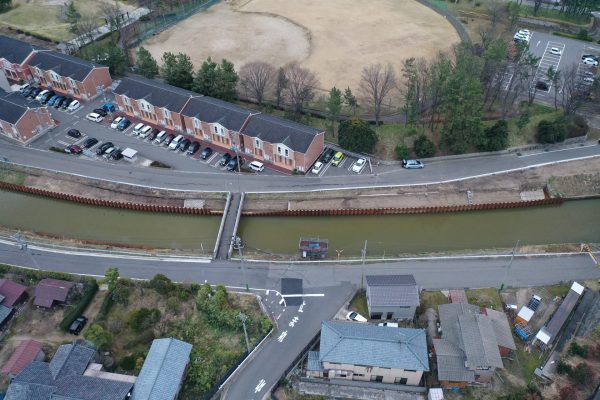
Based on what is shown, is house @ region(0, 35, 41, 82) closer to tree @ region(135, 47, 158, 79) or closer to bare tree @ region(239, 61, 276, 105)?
tree @ region(135, 47, 158, 79)

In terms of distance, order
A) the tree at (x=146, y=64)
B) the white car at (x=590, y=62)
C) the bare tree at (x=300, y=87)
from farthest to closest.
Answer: the white car at (x=590, y=62)
the tree at (x=146, y=64)
the bare tree at (x=300, y=87)

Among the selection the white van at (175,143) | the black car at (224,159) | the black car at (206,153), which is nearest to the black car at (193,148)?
the black car at (206,153)

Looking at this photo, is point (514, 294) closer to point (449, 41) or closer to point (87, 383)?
Answer: point (87, 383)

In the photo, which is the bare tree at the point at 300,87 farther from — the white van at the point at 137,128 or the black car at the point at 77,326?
the black car at the point at 77,326

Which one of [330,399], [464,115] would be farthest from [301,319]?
[464,115]

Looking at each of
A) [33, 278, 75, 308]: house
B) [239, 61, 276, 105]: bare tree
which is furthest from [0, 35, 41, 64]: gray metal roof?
[33, 278, 75, 308]: house

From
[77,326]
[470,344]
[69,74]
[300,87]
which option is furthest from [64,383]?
[69,74]

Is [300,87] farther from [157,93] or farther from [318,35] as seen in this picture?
[318,35]
